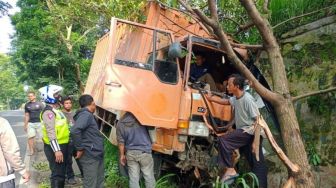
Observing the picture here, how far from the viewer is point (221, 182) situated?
4871 mm

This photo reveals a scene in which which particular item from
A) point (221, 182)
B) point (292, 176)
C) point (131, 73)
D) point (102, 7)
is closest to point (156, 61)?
point (131, 73)

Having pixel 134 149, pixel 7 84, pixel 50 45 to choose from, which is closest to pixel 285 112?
pixel 134 149

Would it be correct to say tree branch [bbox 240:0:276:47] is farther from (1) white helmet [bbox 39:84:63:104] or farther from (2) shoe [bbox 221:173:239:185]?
(1) white helmet [bbox 39:84:63:104]

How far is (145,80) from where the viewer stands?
5.09 metres

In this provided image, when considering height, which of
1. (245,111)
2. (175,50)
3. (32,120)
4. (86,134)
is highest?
(175,50)

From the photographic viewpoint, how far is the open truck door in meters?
4.85

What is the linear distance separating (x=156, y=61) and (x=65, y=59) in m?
13.0

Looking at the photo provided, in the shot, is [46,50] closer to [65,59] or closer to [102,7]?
[65,59]

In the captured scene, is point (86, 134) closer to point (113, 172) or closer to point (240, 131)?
point (113, 172)

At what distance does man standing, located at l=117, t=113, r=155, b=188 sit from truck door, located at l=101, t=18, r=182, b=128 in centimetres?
14

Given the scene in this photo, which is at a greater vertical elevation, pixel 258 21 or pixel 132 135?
pixel 258 21

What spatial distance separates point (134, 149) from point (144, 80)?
95 cm

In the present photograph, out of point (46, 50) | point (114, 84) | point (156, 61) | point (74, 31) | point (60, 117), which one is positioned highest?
point (74, 31)

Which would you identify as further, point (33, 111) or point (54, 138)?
point (33, 111)
